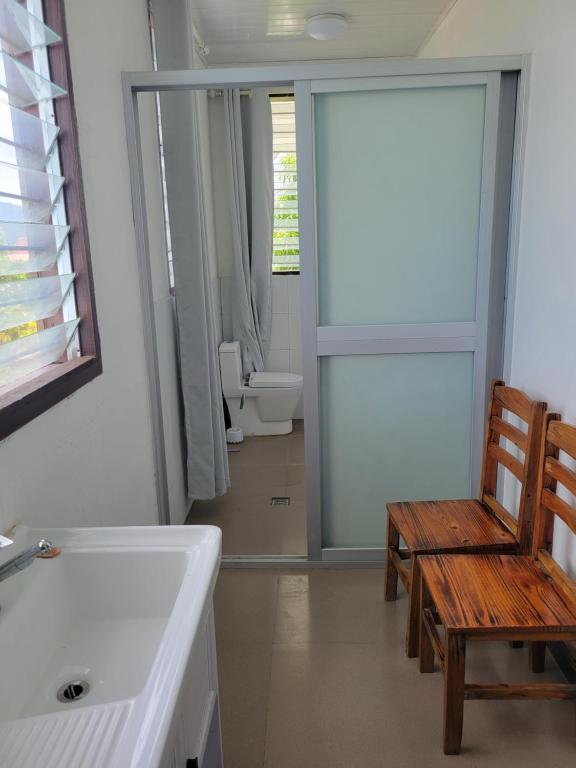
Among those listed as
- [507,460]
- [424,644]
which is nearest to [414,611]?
[424,644]

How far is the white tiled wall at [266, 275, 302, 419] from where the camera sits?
14.7 feet

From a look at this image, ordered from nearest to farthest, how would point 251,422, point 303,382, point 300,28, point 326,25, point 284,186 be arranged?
1. point 303,382
2. point 326,25
3. point 300,28
4. point 251,422
5. point 284,186

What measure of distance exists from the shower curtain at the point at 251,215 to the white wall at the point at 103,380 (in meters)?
1.76

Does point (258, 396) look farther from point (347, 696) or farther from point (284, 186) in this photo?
point (347, 696)

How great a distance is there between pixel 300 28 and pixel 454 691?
132 inches

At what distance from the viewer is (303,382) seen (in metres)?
2.40

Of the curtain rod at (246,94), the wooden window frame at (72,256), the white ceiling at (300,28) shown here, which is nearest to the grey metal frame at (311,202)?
the wooden window frame at (72,256)

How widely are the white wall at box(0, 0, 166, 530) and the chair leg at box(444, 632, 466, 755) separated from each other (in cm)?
102

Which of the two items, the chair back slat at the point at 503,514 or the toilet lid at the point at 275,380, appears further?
the toilet lid at the point at 275,380

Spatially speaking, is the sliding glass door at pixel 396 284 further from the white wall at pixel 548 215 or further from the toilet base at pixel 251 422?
the toilet base at pixel 251 422

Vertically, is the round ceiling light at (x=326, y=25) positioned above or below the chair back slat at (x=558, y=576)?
above

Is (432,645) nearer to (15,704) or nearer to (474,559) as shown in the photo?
(474,559)

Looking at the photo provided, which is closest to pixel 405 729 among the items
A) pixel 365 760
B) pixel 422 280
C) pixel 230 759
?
pixel 365 760

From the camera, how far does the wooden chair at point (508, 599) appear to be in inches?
58.8
